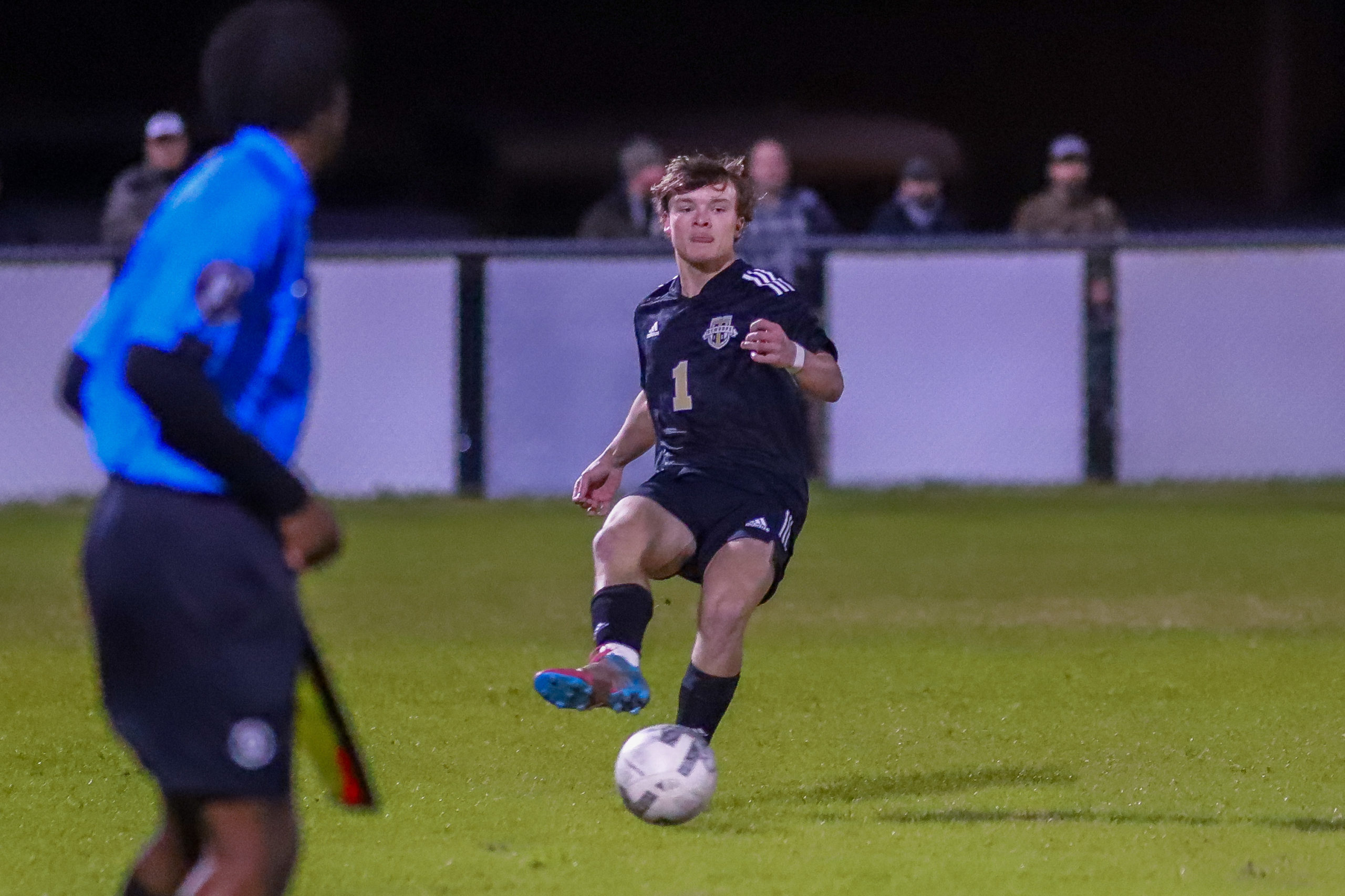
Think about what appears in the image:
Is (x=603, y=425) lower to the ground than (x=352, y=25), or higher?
lower

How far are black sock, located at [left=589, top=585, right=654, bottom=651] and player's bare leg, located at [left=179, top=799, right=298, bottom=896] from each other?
235 cm

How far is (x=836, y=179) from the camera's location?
24266 mm

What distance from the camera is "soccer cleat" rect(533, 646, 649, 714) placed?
18.5 ft

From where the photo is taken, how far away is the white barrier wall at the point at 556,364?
14758 mm

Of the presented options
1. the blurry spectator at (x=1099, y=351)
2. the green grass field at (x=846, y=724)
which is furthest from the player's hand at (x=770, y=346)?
the blurry spectator at (x=1099, y=351)

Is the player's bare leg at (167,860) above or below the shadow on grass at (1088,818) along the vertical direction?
above

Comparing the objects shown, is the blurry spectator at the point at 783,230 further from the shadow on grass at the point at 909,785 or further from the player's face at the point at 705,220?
the shadow on grass at the point at 909,785

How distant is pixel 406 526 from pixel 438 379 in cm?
133

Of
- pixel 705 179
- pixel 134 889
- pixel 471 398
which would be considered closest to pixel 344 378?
pixel 471 398

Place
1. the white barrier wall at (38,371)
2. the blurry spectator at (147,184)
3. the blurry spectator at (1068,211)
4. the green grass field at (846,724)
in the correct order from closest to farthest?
the green grass field at (846,724) < the blurry spectator at (147,184) < the white barrier wall at (38,371) < the blurry spectator at (1068,211)

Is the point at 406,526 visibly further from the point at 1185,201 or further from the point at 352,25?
the point at 1185,201

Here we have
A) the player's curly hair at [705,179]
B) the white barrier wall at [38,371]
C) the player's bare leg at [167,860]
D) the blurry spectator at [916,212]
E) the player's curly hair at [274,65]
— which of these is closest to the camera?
the player's curly hair at [274,65]

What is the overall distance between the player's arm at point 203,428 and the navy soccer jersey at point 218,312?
0.10 feet

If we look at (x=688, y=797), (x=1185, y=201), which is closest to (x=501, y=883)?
(x=688, y=797)
